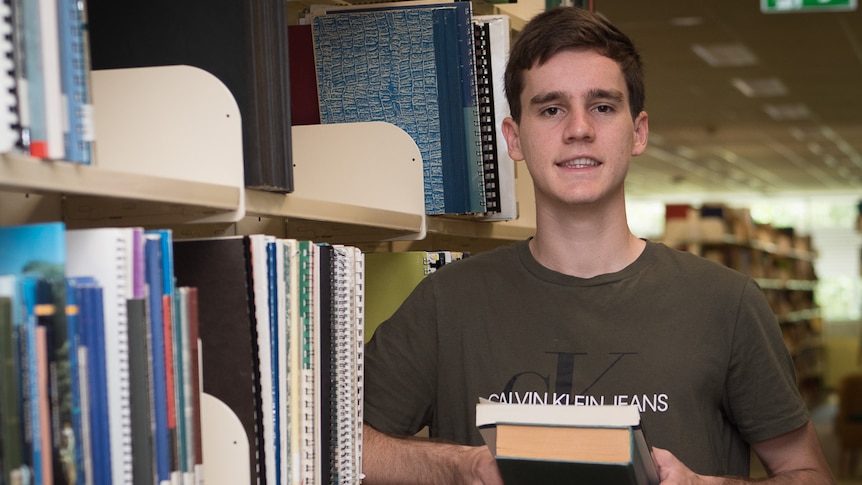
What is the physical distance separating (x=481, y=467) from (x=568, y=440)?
0.29m

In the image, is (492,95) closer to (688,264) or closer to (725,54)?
(688,264)

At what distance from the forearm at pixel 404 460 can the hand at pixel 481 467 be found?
0.06m

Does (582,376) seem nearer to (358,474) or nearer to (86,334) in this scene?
(358,474)

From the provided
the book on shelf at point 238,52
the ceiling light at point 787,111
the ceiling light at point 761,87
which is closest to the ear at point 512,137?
the book on shelf at point 238,52

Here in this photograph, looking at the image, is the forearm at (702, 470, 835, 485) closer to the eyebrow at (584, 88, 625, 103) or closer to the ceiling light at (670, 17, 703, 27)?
the eyebrow at (584, 88, 625, 103)

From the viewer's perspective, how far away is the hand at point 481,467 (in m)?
1.32

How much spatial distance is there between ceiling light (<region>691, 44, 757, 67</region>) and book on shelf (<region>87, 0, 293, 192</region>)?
21.1 ft

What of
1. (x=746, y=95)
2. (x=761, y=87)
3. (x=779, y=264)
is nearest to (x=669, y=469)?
(x=761, y=87)

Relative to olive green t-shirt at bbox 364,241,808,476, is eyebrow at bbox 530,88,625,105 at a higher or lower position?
higher

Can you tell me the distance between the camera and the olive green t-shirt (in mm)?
1494

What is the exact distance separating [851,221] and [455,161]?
666 inches

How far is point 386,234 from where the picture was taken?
5.42ft

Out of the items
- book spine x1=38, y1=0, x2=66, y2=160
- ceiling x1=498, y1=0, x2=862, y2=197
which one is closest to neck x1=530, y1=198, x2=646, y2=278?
ceiling x1=498, y1=0, x2=862, y2=197

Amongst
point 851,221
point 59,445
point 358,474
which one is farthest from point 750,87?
point 851,221
